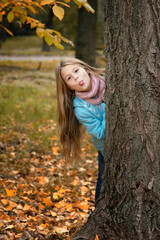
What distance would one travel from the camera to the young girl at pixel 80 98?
2195 mm

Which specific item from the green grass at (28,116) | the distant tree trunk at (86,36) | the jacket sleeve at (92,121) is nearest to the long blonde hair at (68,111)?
the jacket sleeve at (92,121)

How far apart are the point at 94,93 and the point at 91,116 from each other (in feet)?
0.61

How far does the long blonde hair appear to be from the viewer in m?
2.30

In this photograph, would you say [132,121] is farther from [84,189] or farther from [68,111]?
[84,189]

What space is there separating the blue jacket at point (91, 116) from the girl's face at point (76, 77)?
0.12 m

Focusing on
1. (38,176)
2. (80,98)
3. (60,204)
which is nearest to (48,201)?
(60,204)

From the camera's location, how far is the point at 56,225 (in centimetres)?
Answer: 242

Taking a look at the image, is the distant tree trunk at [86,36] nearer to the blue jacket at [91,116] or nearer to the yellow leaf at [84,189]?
the yellow leaf at [84,189]

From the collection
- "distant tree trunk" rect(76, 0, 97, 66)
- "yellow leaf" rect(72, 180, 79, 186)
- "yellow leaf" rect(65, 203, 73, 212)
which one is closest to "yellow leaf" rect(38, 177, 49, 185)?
"yellow leaf" rect(72, 180, 79, 186)

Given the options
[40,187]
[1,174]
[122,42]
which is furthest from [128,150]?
[1,174]

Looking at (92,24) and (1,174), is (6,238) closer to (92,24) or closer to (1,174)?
(1,174)

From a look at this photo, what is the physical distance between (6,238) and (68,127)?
1.01 m

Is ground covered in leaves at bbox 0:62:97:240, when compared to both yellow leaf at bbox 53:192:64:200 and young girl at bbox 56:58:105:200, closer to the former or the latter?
yellow leaf at bbox 53:192:64:200

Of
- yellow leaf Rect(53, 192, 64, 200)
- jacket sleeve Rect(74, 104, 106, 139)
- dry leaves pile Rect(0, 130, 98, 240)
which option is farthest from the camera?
yellow leaf Rect(53, 192, 64, 200)
